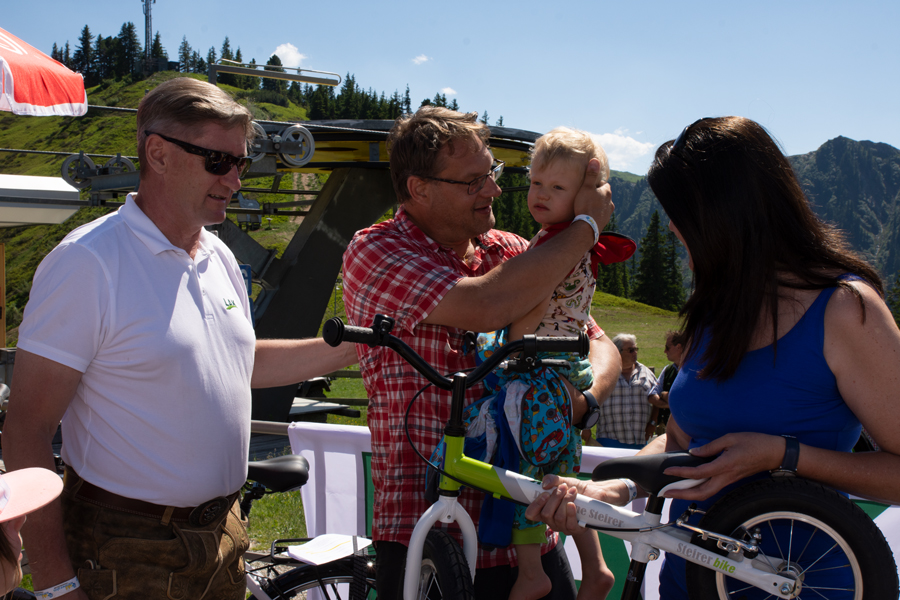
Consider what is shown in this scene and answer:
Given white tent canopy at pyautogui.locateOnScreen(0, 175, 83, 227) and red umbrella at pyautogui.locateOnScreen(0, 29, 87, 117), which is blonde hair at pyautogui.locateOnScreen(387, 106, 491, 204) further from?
white tent canopy at pyautogui.locateOnScreen(0, 175, 83, 227)

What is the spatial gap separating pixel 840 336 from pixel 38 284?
2085 mm

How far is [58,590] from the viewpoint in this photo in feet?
5.62

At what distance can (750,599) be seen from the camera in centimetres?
170

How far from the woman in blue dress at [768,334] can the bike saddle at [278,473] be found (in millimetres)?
1229

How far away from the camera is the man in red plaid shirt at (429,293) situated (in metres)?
2.04

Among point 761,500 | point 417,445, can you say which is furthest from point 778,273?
point 417,445

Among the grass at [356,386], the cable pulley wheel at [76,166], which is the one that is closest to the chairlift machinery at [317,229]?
the cable pulley wheel at [76,166]

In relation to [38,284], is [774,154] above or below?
above

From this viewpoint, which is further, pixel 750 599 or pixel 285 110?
pixel 285 110

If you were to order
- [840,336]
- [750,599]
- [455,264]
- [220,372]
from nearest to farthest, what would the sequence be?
[840,336] < [750,599] < [220,372] < [455,264]

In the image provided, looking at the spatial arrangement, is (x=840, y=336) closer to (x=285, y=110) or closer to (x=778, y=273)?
(x=778, y=273)

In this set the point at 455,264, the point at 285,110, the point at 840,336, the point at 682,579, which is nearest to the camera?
the point at 840,336

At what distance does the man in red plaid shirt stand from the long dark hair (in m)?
0.51

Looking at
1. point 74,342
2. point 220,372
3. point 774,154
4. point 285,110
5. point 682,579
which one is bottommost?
point 682,579
